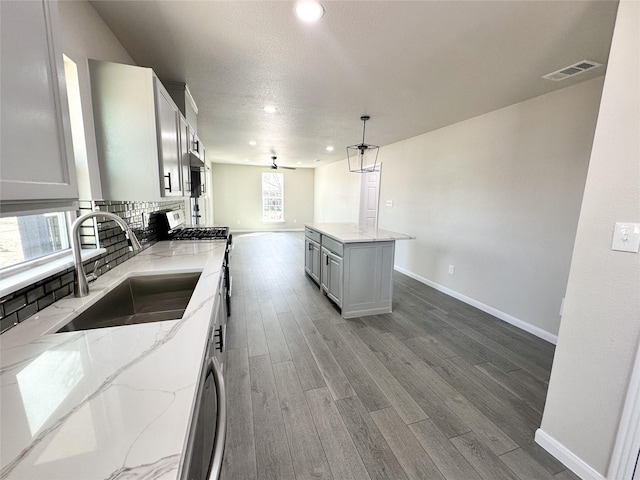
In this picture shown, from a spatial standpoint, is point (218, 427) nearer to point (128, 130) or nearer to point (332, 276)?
point (128, 130)

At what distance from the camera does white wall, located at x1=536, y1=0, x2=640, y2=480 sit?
3.88ft

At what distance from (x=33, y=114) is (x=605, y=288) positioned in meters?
2.25

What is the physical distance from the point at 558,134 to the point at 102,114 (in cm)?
363

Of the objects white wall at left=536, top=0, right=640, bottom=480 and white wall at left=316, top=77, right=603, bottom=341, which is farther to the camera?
white wall at left=316, top=77, right=603, bottom=341

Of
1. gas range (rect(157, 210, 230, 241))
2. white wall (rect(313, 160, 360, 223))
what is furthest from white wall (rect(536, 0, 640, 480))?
white wall (rect(313, 160, 360, 223))

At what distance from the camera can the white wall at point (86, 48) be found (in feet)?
4.49

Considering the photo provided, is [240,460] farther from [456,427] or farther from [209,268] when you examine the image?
[456,427]

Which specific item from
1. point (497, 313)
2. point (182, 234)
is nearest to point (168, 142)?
Answer: point (182, 234)

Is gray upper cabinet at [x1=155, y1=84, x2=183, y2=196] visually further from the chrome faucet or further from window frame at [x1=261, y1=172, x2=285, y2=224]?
window frame at [x1=261, y1=172, x2=285, y2=224]

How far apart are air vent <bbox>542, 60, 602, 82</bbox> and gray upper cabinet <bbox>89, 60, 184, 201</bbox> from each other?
9.70ft

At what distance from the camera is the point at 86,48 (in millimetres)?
1517

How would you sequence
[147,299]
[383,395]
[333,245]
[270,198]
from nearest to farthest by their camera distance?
[147,299], [383,395], [333,245], [270,198]

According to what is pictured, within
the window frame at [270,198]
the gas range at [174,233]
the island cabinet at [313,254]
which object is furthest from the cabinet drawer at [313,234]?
the window frame at [270,198]

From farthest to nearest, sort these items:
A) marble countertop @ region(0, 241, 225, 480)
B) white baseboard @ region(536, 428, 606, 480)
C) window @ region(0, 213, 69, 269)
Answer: white baseboard @ region(536, 428, 606, 480), window @ region(0, 213, 69, 269), marble countertop @ region(0, 241, 225, 480)
